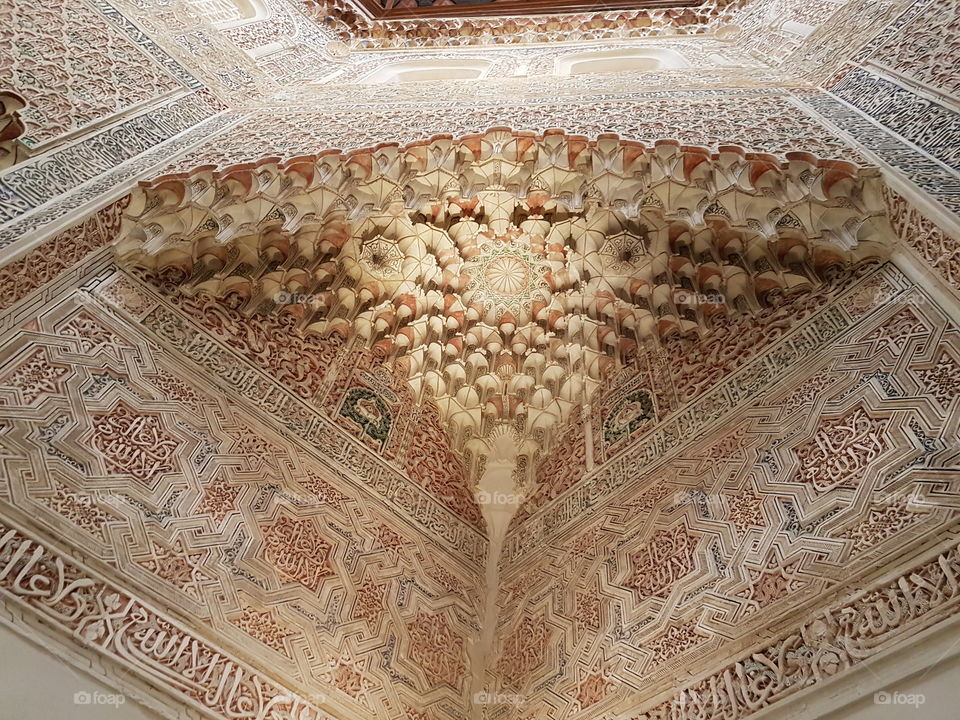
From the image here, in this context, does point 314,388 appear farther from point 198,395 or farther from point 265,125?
point 265,125

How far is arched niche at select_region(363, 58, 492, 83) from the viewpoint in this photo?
5.07 m

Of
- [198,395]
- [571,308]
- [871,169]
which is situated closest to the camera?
[871,169]

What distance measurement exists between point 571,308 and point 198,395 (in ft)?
6.58

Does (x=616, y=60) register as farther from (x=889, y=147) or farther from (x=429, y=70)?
(x=889, y=147)

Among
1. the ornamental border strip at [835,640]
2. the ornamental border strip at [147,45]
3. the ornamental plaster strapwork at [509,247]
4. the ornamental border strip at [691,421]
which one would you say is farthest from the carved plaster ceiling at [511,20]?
the ornamental border strip at [835,640]

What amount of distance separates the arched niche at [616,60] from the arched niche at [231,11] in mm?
2173

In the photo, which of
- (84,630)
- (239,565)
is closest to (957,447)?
(239,565)

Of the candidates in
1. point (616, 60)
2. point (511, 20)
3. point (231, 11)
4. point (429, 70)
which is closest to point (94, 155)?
point (231, 11)

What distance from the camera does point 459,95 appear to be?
157 inches

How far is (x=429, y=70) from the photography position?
5.33 m

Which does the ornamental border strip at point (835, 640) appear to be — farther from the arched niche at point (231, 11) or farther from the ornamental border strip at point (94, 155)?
the arched niche at point (231, 11)

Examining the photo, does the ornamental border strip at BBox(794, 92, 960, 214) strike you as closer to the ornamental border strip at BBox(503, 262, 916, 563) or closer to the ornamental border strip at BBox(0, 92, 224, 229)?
the ornamental border strip at BBox(503, 262, 916, 563)

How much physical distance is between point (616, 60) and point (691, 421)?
3.27 meters

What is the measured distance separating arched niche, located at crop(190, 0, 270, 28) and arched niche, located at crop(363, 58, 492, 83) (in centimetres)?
89
